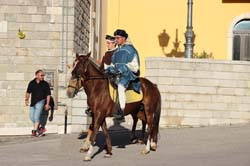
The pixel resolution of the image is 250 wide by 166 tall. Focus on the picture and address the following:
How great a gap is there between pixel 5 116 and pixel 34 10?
3029mm

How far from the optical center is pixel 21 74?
17.1 metres

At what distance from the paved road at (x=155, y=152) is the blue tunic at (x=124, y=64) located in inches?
55.6

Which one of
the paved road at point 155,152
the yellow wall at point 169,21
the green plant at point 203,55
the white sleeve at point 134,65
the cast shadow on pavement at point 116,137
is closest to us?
the paved road at point 155,152

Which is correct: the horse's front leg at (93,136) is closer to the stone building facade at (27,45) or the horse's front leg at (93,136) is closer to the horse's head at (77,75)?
the horse's head at (77,75)

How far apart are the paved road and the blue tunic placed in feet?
4.63

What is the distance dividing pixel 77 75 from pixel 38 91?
14.4ft

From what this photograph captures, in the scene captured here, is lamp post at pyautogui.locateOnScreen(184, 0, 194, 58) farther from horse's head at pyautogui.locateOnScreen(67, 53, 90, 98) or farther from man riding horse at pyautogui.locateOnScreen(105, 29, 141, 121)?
horse's head at pyautogui.locateOnScreen(67, 53, 90, 98)

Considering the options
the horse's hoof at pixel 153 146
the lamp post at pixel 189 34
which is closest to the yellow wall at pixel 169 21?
the lamp post at pixel 189 34

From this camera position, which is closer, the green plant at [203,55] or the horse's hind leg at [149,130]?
the horse's hind leg at [149,130]

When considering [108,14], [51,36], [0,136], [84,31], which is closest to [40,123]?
[0,136]

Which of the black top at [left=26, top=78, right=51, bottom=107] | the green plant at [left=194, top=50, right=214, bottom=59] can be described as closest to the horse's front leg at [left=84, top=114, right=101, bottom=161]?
the black top at [left=26, top=78, right=51, bottom=107]

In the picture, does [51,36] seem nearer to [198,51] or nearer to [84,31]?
[84,31]

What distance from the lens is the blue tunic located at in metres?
11.7

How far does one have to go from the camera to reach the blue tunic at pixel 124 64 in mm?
11664
